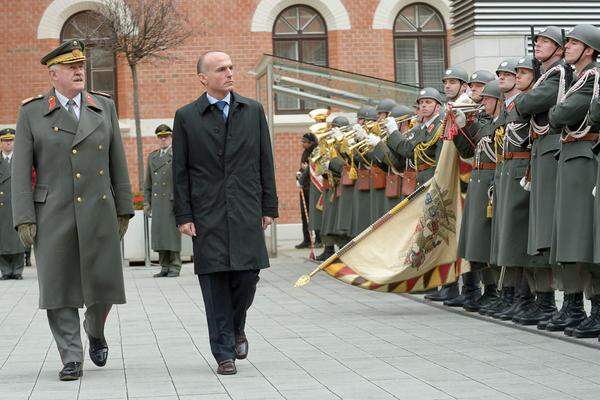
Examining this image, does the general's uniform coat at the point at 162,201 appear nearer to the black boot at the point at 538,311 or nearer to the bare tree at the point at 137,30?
the bare tree at the point at 137,30

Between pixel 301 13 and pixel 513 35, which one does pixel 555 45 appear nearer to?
pixel 513 35

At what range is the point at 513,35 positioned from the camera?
18578 mm

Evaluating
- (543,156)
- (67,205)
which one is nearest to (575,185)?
(543,156)

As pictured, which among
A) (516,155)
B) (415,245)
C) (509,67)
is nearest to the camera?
(516,155)

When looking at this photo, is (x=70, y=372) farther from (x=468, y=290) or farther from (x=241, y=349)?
(x=468, y=290)

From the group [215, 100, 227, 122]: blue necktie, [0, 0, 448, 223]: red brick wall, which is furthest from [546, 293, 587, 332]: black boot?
[0, 0, 448, 223]: red brick wall

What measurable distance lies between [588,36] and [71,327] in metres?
3.97

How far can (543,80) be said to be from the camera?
9.66 metres

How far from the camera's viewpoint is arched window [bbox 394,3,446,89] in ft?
92.7

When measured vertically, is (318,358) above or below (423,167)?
below

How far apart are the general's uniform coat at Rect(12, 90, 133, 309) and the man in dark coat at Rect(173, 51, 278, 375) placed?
18.9 inches

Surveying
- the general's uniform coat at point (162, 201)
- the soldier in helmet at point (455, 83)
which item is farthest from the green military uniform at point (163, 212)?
the soldier in helmet at point (455, 83)

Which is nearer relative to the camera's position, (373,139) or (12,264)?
(373,139)

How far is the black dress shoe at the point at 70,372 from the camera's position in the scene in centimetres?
Result: 799
